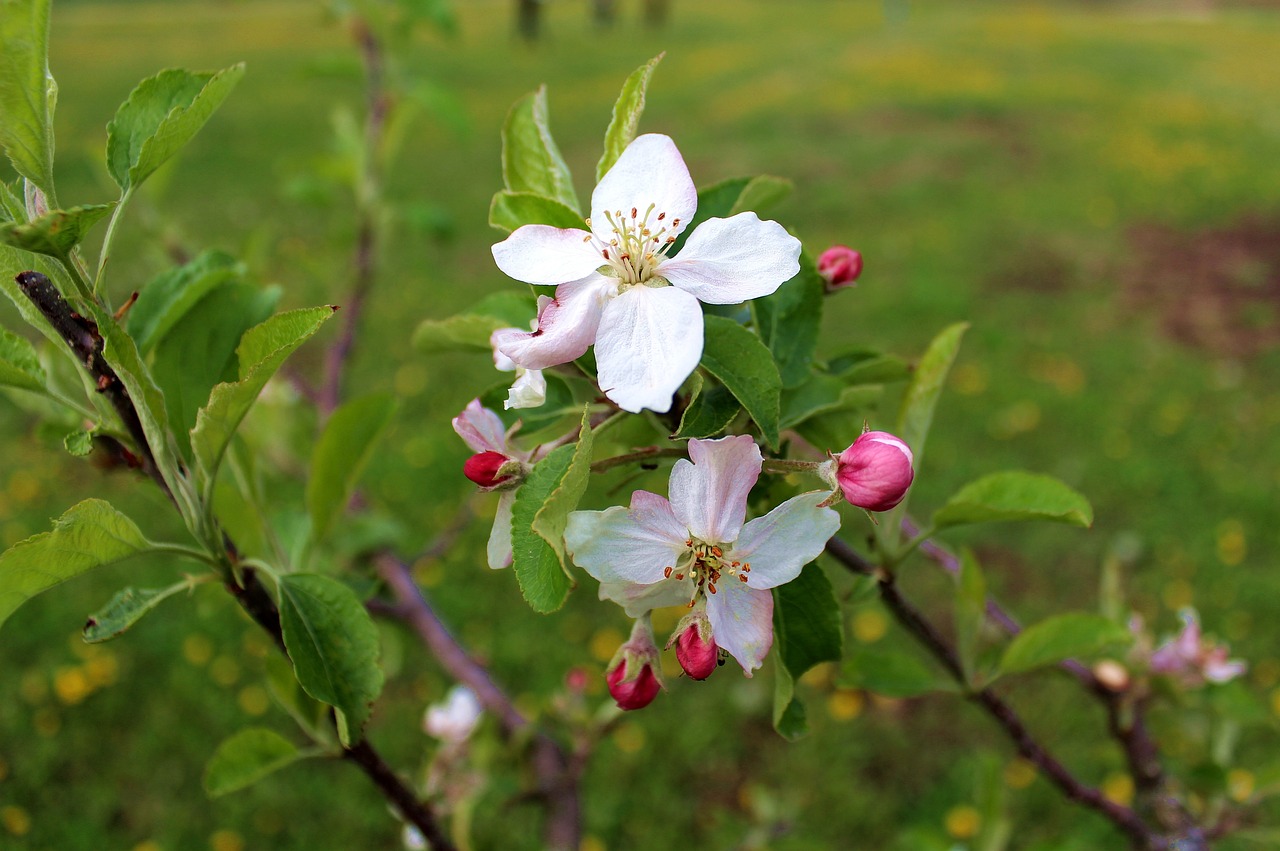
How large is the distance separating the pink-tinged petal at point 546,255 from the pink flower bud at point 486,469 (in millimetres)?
160

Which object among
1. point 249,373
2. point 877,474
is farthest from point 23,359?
point 877,474

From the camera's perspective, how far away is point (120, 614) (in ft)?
2.67

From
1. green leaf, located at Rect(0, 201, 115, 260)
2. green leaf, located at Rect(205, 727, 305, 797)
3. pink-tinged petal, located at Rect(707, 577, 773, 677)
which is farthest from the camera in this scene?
green leaf, located at Rect(205, 727, 305, 797)

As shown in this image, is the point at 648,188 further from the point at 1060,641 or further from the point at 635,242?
the point at 1060,641

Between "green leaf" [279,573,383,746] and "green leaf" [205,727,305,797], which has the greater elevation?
"green leaf" [279,573,383,746]

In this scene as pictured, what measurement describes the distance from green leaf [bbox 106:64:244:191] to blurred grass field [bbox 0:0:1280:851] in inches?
28.4

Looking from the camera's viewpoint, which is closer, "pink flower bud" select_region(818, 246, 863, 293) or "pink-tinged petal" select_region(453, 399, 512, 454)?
"pink-tinged petal" select_region(453, 399, 512, 454)

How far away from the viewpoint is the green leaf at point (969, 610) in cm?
110

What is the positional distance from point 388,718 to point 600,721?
1.91 meters

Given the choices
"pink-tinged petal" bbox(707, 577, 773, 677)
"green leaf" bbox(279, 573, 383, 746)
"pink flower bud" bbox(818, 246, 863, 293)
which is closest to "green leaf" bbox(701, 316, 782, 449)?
"pink-tinged petal" bbox(707, 577, 773, 677)

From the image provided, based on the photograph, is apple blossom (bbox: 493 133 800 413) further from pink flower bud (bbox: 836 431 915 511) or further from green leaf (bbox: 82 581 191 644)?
green leaf (bbox: 82 581 191 644)

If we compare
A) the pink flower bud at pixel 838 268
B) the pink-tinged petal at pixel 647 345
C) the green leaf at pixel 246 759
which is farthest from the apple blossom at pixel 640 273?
the green leaf at pixel 246 759

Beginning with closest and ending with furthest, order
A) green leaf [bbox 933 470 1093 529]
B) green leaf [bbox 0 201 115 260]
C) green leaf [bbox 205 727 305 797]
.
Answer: green leaf [bbox 0 201 115 260], green leaf [bbox 933 470 1093 529], green leaf [bbox 205 727 305 797]

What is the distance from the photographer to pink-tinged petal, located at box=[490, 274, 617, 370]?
0.69 m
